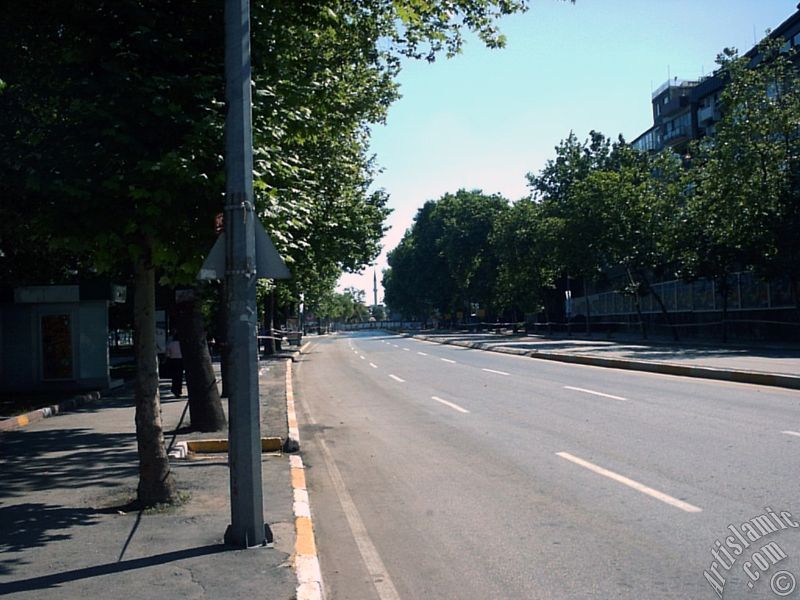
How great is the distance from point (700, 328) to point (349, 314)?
156709mm

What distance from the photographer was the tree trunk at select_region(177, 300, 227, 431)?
483 inches

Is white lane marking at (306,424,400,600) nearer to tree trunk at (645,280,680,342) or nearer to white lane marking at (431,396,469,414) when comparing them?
white lane marking at (431,396,469,414)

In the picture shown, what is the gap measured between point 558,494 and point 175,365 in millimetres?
13784

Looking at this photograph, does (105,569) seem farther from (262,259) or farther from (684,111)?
(684,111)

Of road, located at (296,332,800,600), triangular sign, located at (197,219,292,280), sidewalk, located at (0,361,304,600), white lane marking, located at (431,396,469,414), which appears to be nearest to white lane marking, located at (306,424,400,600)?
road, located at (296,332,800,600)

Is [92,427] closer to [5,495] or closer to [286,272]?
[5,495]

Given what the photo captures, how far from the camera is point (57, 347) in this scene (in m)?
20.5

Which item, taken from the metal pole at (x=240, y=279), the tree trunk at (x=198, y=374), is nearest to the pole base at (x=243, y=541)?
the metal pole at (x=240, y=279)

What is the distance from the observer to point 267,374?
25.2 m

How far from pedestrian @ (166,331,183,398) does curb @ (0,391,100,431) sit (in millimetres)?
2013

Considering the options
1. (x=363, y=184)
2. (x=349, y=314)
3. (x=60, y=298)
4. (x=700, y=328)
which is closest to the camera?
(x=60, y=298)

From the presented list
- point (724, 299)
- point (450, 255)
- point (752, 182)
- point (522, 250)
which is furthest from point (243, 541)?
point (450, 255)

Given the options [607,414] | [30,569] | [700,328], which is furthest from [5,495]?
[700,328]

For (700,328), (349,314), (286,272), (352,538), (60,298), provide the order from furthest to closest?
(349,314)
(700,328)
(60,298)
(352,538)
(286,272)
